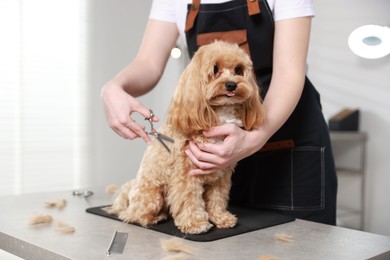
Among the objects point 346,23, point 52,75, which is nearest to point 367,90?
point 346,23

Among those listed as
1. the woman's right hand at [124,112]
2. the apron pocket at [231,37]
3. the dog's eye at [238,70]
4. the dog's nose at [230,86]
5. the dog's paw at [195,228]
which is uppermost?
the apron pocket at [231,37]

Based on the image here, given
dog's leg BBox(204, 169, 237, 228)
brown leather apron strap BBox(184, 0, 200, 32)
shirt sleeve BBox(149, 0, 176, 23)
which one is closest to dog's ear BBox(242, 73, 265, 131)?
dog's leg BBox(204, 169, 237, 228)

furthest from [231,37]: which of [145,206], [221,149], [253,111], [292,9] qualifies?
[145,206]

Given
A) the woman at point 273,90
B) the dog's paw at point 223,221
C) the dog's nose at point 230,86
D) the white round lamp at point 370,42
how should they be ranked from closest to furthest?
the dog's nose at point 230,86, the dog's paw at point 223,221, the woman at point 273,90, the white round lamp at point 370,42

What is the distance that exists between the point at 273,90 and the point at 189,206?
407 millimetres

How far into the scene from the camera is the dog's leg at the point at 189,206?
1.19 metres

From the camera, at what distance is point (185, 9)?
159 centimetres

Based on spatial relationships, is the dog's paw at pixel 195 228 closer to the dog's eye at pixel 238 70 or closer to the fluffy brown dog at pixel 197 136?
the fluffy brown dog at pixel 197 136

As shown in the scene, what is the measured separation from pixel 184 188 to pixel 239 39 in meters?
0.53

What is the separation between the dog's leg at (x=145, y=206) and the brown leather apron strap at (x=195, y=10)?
0.57 metres

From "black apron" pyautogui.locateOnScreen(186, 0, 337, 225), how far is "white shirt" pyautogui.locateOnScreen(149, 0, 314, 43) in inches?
2.4

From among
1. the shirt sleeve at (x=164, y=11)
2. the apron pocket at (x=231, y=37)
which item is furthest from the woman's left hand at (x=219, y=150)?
the shirt sleeve at (x=164, y=11)

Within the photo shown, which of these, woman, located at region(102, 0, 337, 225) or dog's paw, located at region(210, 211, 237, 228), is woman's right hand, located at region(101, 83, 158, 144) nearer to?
woman, located at region(102, 0, 337, 225)

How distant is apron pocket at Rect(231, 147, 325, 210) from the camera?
152 centimetres
